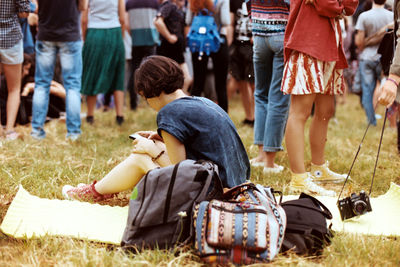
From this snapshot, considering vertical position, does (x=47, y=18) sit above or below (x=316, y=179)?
above

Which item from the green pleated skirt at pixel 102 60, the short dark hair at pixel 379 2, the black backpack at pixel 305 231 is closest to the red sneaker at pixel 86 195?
the black backpack at pixel 305 231

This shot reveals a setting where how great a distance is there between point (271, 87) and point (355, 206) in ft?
4.53

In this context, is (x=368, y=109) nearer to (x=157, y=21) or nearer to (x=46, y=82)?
(x=157, y=21)

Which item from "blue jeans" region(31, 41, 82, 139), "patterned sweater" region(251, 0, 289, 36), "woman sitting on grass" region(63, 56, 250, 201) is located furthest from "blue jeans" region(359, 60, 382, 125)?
"woman sitting on grass" region(63, 56, 250, 201)

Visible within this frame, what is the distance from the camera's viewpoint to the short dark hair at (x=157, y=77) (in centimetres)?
279

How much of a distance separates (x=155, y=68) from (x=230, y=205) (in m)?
0.95

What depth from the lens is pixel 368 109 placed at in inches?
271

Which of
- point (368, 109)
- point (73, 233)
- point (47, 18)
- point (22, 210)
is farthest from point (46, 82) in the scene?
point (368, 109)


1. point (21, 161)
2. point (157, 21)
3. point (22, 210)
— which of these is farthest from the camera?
point (157, 21)

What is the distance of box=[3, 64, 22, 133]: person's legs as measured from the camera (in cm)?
509

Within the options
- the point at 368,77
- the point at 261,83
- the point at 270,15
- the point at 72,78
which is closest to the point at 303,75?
the point at 270,15

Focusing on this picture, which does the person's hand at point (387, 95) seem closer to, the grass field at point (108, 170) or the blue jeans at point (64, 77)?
the grass field at point (108, 170)

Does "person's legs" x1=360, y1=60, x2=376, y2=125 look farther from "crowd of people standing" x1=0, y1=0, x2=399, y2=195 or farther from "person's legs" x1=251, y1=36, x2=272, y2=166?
"person's legs" x1=251, y1=36, x2=272, y2=166

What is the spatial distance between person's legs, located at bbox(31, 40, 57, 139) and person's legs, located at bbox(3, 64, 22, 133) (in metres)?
0.20
